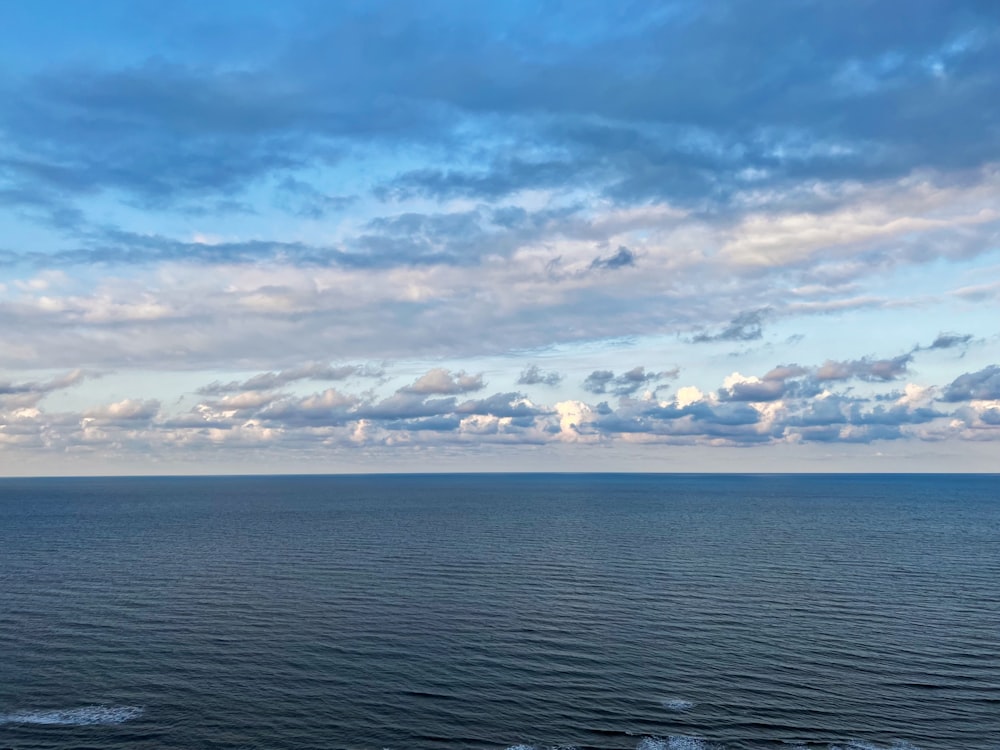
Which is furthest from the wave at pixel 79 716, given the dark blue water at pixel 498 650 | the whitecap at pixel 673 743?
the whitecap at pixel 673 743

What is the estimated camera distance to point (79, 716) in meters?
52.6

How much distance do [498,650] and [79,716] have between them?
32.2 m

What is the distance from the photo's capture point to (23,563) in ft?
374

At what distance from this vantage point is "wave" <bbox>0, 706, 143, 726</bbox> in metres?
51.6

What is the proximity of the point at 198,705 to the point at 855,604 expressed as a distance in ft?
224

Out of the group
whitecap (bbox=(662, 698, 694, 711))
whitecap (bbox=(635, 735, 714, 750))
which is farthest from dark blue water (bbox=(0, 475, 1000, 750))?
whitecap (bbox=(662, 698, 694, 711))

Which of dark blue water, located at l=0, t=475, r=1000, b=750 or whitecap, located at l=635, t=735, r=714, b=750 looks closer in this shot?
whitecap, located at l=635, t=735, r=714, b=750

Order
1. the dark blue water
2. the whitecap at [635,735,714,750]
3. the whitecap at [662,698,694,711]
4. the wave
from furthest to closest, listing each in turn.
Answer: the whitecap at [662,698,694,711], the wave, the dark blue water, the whitecap at [635,735,714,750]

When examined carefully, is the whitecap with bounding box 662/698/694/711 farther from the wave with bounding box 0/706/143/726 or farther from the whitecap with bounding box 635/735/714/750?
the wave with bounding box 0/706/143/726

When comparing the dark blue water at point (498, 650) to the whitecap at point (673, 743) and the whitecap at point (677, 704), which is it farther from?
the whitecap at point (677, 704)

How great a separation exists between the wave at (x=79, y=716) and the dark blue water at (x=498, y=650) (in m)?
0.20

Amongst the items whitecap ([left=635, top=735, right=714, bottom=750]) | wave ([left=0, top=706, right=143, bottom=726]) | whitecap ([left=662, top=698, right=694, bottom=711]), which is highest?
wave ([left=0, top=706, right=143, bottom=726])

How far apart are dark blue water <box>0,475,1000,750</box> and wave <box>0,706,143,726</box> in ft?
0.65

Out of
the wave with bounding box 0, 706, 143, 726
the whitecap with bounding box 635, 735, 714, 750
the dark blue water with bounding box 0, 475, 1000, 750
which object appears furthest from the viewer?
the wave with bounding box 0, 706, 143, 726
